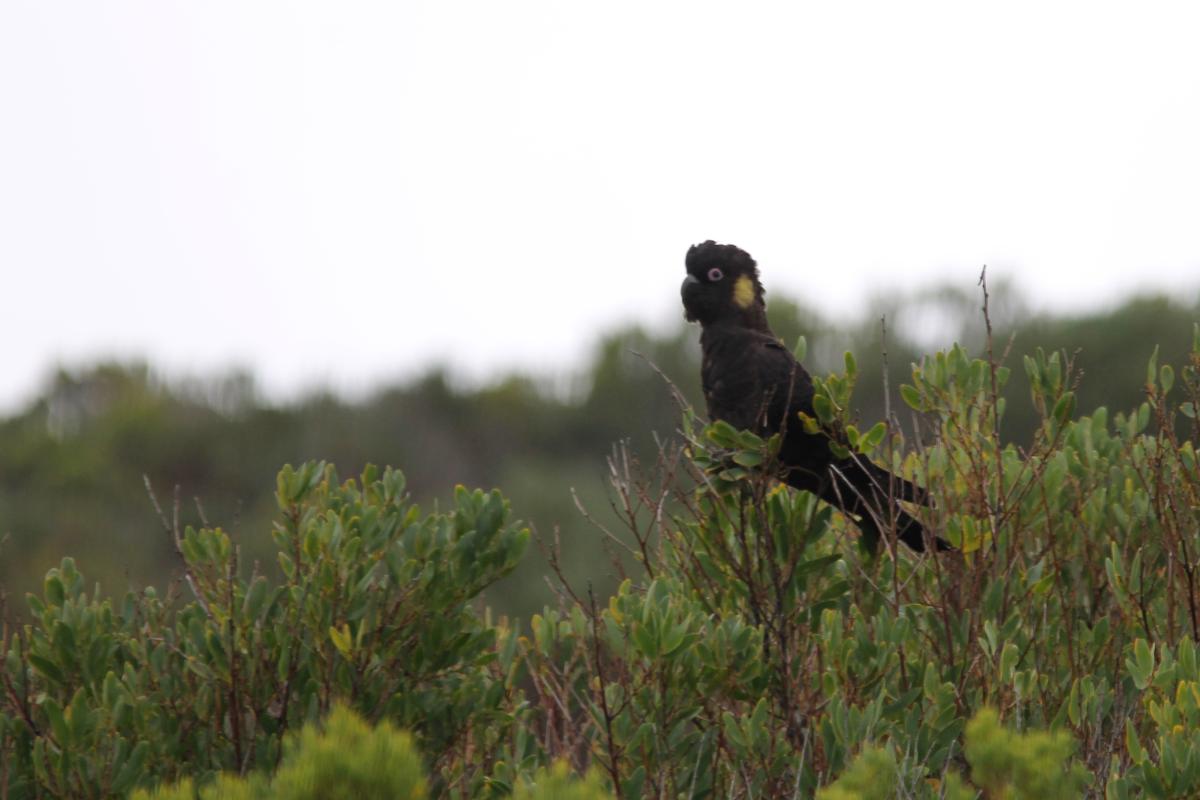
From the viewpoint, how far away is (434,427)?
22.5m

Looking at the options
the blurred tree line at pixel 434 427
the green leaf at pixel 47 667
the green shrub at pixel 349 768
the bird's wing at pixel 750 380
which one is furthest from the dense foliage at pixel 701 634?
the blurred tree line at pixel 434 427

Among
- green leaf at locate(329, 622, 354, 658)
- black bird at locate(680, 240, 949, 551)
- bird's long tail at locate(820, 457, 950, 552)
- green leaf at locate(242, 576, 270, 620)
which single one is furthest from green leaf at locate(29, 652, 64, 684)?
bird's long tail at locate(820, 457, 950, 552)

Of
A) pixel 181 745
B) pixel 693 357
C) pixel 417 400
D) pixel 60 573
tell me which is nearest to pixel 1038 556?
pixel 181 745

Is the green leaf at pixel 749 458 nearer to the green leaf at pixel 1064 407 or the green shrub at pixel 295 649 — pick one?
the green shrub at pixel 295 649

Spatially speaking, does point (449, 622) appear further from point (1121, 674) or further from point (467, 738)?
point (1121, 674)

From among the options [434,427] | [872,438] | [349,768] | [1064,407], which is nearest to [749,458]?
[872,438]

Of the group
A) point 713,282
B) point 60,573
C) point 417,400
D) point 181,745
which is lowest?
point 417,400

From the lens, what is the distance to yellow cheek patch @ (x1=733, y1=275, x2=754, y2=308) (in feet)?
18.1

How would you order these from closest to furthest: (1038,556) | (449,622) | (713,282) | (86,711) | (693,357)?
(86,711), (449,622), (1038,556), (713,282), (693,357)

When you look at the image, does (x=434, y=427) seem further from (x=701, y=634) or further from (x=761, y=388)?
(x=701, y=634)

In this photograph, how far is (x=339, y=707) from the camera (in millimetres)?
2604

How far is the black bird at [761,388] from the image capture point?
15.5 feet

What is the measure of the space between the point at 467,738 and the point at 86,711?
3.88ft

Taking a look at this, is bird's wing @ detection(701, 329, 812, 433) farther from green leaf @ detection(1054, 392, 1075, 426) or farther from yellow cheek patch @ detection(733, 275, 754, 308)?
green leaf @ detection(1054, 392, 1075, 426)
